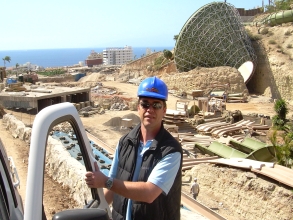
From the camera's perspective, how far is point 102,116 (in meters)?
21.0

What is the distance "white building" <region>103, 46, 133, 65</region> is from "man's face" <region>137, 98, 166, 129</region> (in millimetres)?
116946

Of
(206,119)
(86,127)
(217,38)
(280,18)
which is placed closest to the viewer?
(86,127)

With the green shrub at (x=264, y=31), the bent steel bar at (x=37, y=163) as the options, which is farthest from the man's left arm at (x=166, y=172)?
the green shrub at (x=264, y=31)

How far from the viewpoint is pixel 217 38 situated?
32.7m

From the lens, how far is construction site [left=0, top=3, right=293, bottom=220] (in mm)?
7797

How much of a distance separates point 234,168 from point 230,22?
26.5 meters

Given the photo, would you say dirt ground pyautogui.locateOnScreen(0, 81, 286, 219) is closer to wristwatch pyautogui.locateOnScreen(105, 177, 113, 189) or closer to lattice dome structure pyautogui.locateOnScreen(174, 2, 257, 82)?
wristwatch pyautogui.locateOnScreen(105, 177, 113, 189)

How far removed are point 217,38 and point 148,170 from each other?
1259 inches

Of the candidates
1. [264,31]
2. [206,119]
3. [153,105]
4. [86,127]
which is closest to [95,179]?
[153,105]

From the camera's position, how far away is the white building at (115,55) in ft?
397

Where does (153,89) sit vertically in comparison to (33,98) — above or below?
above

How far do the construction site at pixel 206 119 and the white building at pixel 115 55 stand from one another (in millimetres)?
75247

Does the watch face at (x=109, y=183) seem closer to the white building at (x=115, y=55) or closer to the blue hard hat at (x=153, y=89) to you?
the blue hard hat at (x=153, y=89)

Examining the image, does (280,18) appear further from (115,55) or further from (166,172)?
(115,55)
